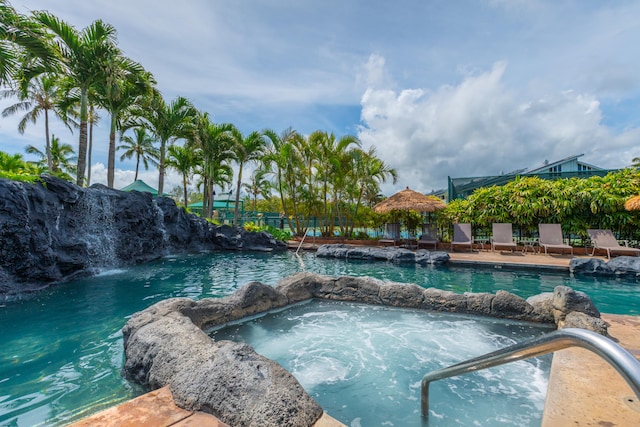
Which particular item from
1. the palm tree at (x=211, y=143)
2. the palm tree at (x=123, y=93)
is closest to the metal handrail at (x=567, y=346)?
the palm tree at (x=123, y=93)

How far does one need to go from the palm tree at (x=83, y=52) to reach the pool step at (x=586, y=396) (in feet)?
44.9

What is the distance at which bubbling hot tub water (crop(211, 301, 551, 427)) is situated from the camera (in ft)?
8.82

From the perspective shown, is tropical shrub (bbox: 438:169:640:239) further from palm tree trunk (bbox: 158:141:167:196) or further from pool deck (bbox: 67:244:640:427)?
palm tree trunk (bbox: 158:141:167:196)

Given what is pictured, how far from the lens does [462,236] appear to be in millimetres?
13102

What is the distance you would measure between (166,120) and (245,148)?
178 inches

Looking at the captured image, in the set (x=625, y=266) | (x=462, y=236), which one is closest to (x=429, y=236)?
(x=462, y=236)

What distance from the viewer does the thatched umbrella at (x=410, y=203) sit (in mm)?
13648

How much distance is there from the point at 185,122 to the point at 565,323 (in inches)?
693

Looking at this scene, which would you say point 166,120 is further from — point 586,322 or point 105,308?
point 586,322

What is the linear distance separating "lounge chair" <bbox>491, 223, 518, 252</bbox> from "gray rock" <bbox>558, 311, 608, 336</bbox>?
9.14 meters

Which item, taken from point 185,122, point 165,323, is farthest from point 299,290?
point 185,122

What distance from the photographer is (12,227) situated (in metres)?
7.03

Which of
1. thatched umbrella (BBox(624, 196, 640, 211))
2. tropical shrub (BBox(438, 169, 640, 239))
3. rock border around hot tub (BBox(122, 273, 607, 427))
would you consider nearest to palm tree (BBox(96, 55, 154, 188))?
rock border around hot tub (BBox(122, 273, 607, 427))

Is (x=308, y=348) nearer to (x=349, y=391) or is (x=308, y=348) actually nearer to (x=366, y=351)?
(x=366, y=351)
